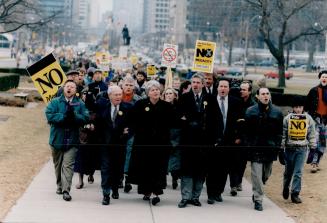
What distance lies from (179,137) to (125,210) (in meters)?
1.64

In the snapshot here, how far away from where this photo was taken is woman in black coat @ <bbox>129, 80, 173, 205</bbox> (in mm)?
10211

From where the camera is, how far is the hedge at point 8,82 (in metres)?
32.5

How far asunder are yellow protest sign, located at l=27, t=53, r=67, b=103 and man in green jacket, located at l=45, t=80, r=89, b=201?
1.75 meters

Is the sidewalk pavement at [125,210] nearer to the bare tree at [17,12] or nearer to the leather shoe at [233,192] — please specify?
the leather shoe at [233,192]

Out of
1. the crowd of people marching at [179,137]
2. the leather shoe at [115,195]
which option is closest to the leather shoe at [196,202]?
the crowd of people marching at [179,137]

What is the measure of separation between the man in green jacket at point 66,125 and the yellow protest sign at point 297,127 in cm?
320

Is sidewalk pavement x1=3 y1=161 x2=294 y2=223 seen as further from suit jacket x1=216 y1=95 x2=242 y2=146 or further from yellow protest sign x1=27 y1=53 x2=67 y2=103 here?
yellow protest sign x1=27 y1=53 x2=67 y2=103

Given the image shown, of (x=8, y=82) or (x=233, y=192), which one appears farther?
(x=8, y=82)

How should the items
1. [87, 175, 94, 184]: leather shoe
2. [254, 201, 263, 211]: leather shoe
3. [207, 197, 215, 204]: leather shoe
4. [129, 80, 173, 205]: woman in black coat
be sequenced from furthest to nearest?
1. [87, 175, 94, 184]: leather shoe
2. [207, 197, 215, 204]: leather shoe
3. [254, 201, 263, 211]: leather shoe
4. [129, 80, 173, 205]: woman in black coat

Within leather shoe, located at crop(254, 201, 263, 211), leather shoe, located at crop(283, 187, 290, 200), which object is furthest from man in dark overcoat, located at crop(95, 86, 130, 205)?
leather shoe, located at crop(283, 187, 290, 200)

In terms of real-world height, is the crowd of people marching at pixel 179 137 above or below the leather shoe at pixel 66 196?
above

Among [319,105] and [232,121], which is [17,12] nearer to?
[319,105]

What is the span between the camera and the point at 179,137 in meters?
10.9

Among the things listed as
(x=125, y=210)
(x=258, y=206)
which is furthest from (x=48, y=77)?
(x=258, y=206)
